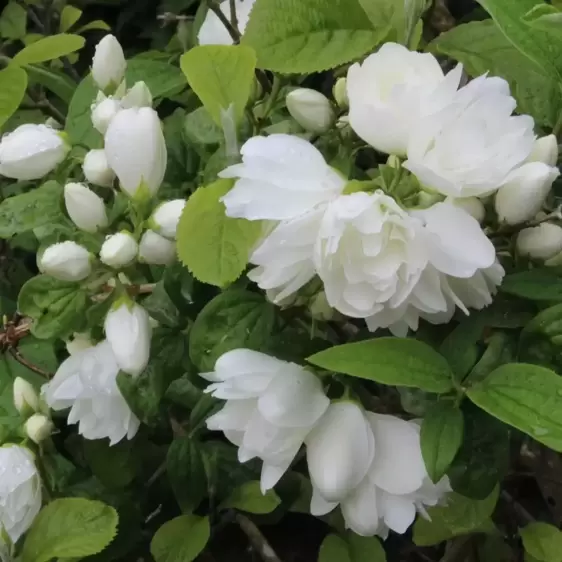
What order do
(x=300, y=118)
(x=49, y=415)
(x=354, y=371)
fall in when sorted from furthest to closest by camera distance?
(x=49, y=415) → (x=300, y=118) → (x=354, y=371)

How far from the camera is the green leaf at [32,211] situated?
569 mm

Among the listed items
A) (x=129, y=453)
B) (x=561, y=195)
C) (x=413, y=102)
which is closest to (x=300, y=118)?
(x=413, y=102)

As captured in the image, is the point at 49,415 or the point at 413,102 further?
the point at 49,415

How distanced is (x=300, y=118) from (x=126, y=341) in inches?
7.6

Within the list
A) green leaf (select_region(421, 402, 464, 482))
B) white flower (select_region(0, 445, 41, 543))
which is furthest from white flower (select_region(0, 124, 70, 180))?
green leaf (select_region(421, 402, 464, 482))

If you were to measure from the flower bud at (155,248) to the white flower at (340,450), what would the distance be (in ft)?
0.47

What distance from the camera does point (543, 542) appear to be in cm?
71

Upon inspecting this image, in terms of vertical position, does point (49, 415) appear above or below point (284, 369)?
A: below

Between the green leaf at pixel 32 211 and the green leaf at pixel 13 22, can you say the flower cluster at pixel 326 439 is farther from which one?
the green leaf at pixel 13 22

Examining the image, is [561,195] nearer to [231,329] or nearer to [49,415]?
[231,329]

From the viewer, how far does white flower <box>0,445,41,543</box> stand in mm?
550

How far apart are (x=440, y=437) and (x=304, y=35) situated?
0.27 meters

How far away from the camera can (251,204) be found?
39 centimetres

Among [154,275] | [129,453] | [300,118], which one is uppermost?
[300,118]
